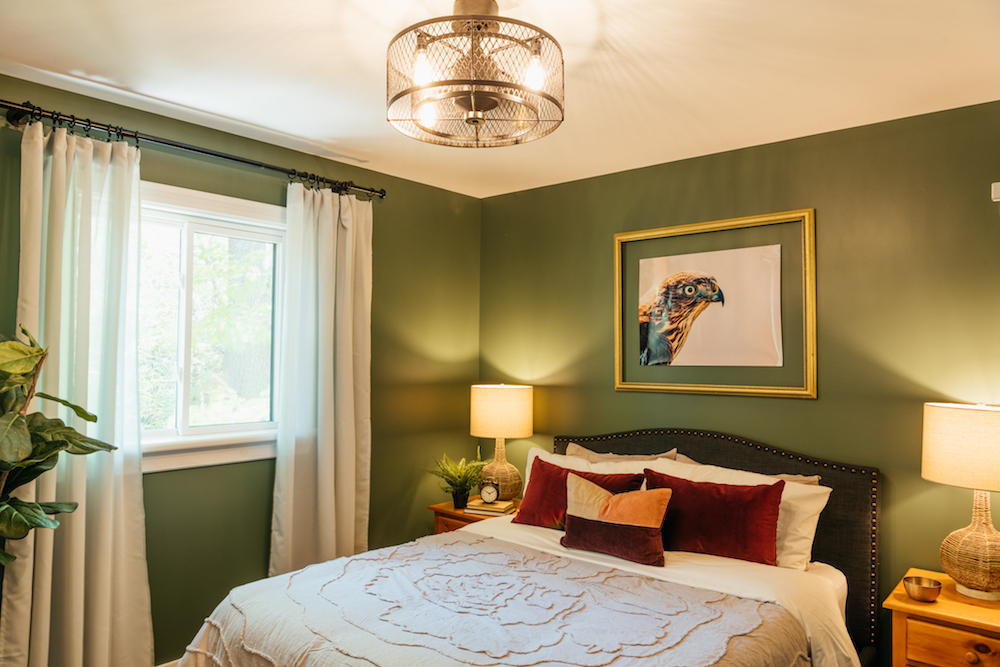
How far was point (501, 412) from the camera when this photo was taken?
3.83 meters

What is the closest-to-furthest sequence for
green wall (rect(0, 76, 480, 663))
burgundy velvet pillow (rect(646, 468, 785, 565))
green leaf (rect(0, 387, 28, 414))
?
green leaf (rect(0, 387, 28, 414)) → burgundy velvet pillow (rect(646, 468, 785, 565)) → green wall (rect(0, 76, 480, 663))

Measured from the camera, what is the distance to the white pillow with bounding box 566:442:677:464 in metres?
3.35

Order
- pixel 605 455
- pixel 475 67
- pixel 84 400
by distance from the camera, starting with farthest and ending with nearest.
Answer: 1. pixel 605 455
2. pixel 84 400
3. pixel 475 67

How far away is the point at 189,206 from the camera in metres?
3.06

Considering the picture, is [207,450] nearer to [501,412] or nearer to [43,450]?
[43,450]

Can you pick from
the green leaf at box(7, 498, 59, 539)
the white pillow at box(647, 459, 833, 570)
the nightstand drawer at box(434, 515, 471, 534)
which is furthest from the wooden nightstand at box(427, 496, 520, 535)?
the green leaf at box(7, 498, 59, 539)

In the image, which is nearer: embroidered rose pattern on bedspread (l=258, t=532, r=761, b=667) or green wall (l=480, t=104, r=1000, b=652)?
embroidered rose pattern on bedspread (l=258, t=532, r=761, b=667)

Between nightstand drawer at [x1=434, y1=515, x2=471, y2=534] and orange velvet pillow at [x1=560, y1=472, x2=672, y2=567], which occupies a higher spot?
orange velvet pillow at [x1=560, y1=472, x2=672, y2=567]

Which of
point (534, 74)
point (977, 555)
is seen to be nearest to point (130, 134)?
point (534, 74)

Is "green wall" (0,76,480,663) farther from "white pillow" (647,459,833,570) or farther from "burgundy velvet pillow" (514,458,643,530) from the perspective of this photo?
"white pillow" (647,459,833,570)

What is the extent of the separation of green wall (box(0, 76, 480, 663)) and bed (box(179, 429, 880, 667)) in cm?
90

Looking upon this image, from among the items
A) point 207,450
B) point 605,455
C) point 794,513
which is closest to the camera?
point 794,513

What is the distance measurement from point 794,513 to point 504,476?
5.35 ft

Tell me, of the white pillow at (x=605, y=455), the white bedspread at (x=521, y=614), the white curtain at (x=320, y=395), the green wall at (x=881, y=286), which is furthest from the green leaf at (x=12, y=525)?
the green wall at (x=881, y=286)
